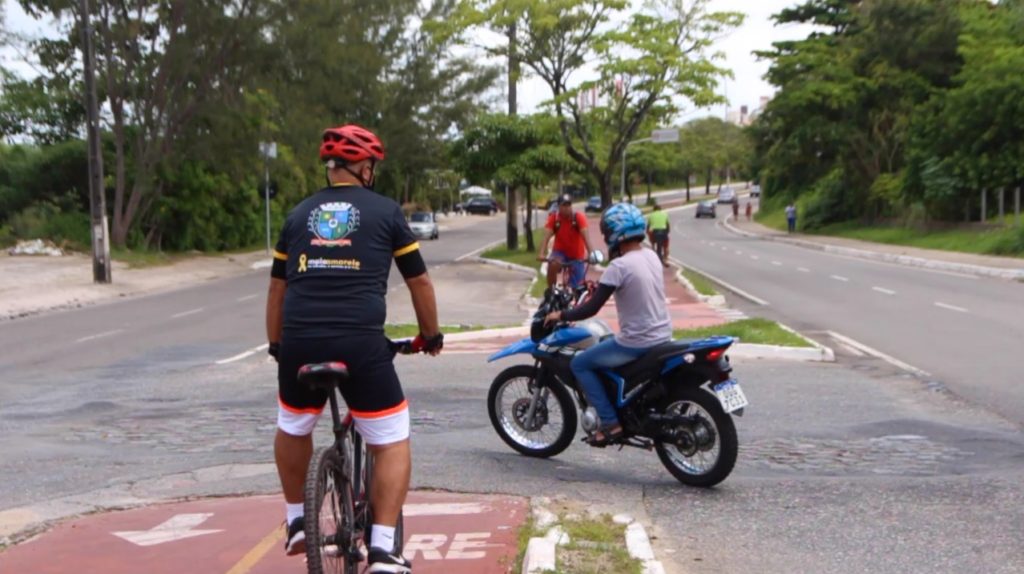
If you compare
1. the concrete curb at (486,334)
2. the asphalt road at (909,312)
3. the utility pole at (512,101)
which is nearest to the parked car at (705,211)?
the utility pole at (512,101)

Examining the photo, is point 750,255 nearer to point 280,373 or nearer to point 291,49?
point 291,49

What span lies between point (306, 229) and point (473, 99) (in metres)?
63.0

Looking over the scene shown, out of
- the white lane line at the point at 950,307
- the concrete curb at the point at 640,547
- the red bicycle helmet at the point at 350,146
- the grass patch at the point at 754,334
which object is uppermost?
the red bicycle helmet at the point at 350,146

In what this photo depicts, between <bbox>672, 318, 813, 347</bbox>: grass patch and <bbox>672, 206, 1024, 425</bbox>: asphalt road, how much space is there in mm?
665

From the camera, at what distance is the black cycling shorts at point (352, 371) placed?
4.35 meters

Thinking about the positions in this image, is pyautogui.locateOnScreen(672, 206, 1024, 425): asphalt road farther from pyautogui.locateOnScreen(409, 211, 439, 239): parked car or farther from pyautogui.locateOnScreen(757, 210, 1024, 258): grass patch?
pyautogui.locateOnScreen(409, 211, 439, 239): parked car

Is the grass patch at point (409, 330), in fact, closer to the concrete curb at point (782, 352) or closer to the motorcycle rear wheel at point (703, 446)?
the concrete curb at point (782, 352)

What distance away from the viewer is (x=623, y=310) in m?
7.15

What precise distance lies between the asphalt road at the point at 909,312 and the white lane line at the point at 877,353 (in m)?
0.04

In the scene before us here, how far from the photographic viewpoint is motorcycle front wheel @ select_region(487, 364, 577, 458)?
7773 millimetres

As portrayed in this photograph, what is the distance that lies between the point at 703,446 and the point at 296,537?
3.02 m

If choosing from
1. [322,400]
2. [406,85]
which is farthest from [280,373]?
[406,85]

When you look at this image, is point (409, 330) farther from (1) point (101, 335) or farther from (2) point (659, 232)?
(2) point (659, 232)

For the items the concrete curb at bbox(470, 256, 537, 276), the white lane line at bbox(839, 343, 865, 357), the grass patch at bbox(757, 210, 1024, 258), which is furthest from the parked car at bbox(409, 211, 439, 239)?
the white lane line at bbox(839, 343, 865, 357)
